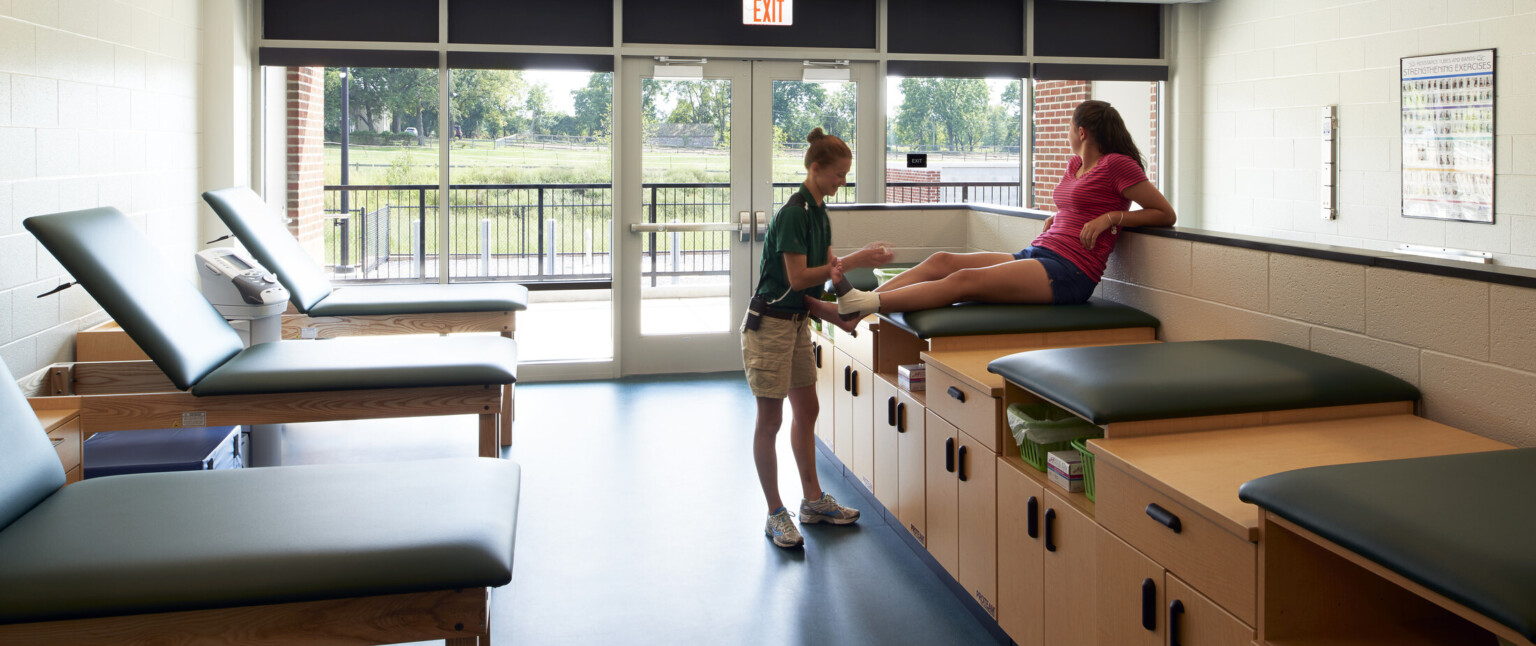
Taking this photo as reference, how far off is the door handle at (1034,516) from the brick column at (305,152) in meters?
5.17

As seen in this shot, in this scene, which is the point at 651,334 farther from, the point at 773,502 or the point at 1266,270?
the point at 1266,270

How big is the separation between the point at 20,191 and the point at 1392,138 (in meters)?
6.13

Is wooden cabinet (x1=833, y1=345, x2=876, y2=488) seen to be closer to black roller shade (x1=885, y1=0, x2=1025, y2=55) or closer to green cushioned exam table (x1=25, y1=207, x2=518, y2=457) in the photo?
green cushioned exam table (x1=25, y1=207, x2=518, y2=457)

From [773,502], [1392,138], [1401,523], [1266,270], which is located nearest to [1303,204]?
[1392,138]

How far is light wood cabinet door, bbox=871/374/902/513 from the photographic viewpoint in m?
3.63

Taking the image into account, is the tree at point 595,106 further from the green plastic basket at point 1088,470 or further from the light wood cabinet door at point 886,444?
the green plastic basket at point 1088,470

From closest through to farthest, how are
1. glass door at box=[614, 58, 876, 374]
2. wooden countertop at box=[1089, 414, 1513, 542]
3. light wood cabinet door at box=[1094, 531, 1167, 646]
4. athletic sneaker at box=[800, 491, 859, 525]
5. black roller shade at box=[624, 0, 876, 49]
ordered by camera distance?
1. wooden countertop at box=[1089, 414, 1513, 542]
2. light wood cabinet door at box=[1094, 531, 1167, 646]
3. athletic sneaker at box=[800, 491, 859, 525]
4. black roller shade at box=[624, 0, 876, 49]
5. glass door at box=[614, 58, 876, 374]

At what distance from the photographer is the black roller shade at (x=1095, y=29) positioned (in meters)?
6.89

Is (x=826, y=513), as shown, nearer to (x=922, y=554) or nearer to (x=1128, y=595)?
(x=922, y=554)

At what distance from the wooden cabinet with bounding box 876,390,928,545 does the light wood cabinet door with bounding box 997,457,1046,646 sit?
1.90 ft

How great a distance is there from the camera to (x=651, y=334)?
270 inches

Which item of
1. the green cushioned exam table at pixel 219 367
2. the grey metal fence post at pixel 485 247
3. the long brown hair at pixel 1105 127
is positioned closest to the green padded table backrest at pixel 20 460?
the green cushioned exam table at pixel 219 367

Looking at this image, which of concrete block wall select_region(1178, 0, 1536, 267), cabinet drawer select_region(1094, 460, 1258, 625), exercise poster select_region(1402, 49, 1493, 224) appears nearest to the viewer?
cabinet drawer select_region(1094, 460, 1258, 625)

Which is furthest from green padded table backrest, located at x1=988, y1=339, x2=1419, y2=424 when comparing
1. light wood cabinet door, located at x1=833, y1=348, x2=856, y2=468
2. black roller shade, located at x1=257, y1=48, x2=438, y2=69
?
black roller shade, located at x1=257, y1=48, x2=438, y2=69
